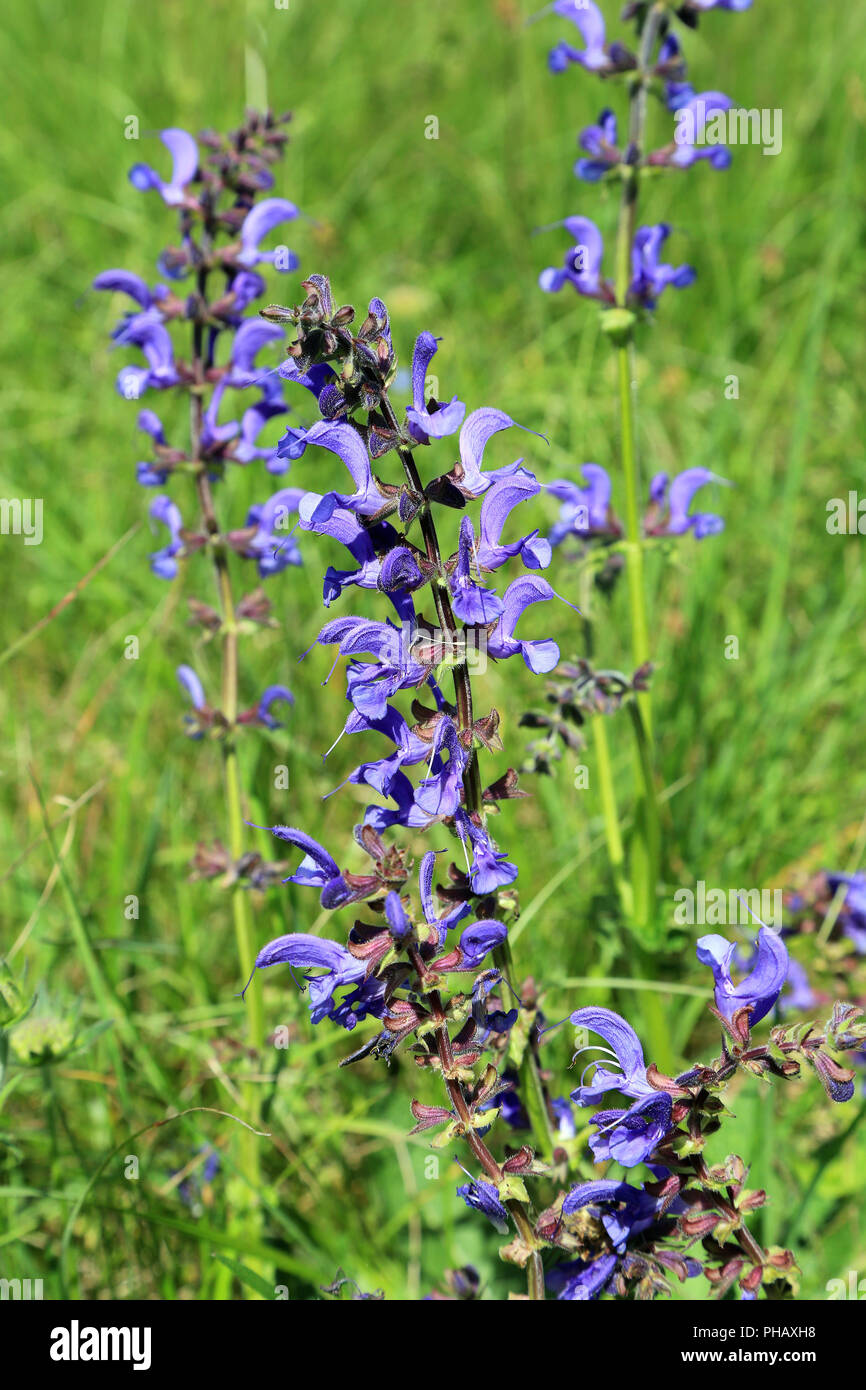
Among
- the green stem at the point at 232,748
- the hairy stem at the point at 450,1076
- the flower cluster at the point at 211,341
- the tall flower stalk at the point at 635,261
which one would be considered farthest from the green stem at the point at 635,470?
the hairy stem at the point at 450,1076

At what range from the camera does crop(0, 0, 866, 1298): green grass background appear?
306 cm

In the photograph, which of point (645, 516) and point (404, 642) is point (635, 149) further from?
point (404, 642)

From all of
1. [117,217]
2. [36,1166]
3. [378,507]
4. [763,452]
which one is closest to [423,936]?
[378,507]

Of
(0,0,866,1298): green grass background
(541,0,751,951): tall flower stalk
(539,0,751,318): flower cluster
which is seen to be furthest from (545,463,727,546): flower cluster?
(539,0,751,318): flower cluster

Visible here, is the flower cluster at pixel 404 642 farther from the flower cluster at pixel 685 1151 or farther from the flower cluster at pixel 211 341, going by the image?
the flower cluster at pixel 211 341

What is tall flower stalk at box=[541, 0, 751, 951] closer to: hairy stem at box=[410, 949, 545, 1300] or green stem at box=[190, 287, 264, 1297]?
green stem at box=[190, 287, 264, 1297]

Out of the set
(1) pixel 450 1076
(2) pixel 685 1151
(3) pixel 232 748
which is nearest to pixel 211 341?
(3) pixel 232 748

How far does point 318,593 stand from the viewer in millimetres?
4586

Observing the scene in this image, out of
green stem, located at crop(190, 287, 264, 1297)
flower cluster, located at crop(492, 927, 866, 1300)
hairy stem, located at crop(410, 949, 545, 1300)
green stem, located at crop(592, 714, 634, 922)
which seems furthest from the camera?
green stem, located at crop(592, 714, 634, 922)

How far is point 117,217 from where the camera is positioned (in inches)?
242

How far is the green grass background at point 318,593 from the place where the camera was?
3.06m

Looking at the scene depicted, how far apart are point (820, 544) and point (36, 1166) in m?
3.68

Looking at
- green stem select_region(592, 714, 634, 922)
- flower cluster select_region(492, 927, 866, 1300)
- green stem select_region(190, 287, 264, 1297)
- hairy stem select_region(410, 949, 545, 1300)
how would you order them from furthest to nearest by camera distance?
green stem select_region(592, 714, 634, 922) → green stem select_region(190, 287, 264, 1297) → hairy stem select_region(410, 949, 545, 1300) → flower cluster select_region(492, 927, 866, 1300)

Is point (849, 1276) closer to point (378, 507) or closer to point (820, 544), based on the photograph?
point (378, 507)
